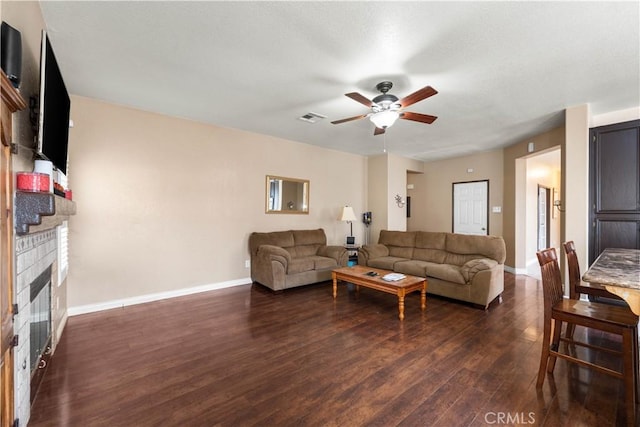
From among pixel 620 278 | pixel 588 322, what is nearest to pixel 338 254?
pixel 588 322

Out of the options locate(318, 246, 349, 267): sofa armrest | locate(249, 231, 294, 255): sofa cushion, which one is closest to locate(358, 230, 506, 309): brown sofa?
locate(318, 246, 349, 267): sofa armrest

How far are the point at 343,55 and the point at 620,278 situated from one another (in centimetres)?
241

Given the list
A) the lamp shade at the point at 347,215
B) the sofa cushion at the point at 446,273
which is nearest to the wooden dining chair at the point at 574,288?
the sofa cushion at the point at 446,273

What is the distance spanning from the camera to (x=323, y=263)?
15.6 ft

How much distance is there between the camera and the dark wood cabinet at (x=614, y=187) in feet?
11.1

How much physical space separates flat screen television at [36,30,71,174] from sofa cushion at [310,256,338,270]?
3.35m

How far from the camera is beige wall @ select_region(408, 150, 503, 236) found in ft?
20.0

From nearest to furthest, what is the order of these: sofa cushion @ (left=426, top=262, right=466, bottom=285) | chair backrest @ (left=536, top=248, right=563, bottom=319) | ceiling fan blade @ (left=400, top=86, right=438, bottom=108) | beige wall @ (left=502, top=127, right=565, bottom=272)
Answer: chair backrest @ (left=536, top=248, right=563, bottom=319) < ceiling fan blade @ (left=400, top=86, right=438, bottom=108) < sofa cushion @ (left=426, top=262, right=466, bottom=285) < beige wall @ (left=502, top=127, right=565, bottom=272)

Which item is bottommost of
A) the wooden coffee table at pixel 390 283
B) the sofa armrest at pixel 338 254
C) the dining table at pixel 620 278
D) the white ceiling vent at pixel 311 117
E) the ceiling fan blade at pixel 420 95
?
the wooden coffee table at pixel 390 283

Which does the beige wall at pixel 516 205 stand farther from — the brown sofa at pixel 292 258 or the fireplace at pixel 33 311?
the fireplace at pixel 33 311

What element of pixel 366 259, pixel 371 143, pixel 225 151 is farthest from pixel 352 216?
pixel 225 151

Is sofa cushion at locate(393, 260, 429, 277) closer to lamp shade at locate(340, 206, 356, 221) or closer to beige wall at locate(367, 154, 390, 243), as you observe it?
lamp shade at locate(340, 206, 356, 221)

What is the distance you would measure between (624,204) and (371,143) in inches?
145

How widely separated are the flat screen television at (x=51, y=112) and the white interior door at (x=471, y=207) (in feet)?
22.9
